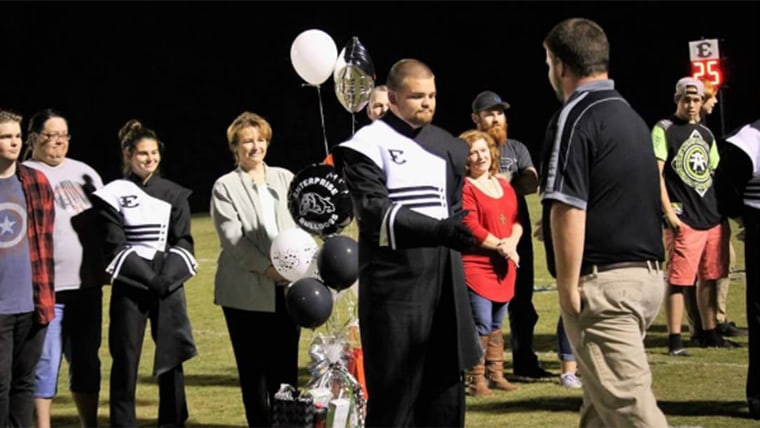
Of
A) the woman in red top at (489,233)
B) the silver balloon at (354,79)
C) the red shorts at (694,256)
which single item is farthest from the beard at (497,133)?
the red shorts at (694,256)

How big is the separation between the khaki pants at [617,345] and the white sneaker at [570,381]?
141 inches

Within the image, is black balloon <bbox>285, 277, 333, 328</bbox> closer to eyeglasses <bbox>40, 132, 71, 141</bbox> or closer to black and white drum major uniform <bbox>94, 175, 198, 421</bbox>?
black and white drum major uniform <bbox>94, 175, 198, 421</bbox>

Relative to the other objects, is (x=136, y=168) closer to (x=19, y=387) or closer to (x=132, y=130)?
(x=132, y=130)

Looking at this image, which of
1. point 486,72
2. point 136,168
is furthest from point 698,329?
point 486,72

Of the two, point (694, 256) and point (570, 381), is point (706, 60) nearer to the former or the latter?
point (694, 256)

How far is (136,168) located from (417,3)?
79.2 ft

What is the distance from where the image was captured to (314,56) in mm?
8227

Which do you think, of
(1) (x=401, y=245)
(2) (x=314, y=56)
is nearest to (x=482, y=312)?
(2) (x=314, y=56)

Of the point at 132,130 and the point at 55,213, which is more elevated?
the point at 132,130

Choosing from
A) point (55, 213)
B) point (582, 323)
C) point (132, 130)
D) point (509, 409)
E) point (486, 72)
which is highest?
point (486, 72)

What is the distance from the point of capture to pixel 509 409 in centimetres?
799

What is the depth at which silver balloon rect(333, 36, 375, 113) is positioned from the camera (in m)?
8.00

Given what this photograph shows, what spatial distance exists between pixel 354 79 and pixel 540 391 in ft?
7.78

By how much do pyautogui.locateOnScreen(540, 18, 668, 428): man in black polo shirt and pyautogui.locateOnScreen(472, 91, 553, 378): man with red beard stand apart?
3809 millimetres
